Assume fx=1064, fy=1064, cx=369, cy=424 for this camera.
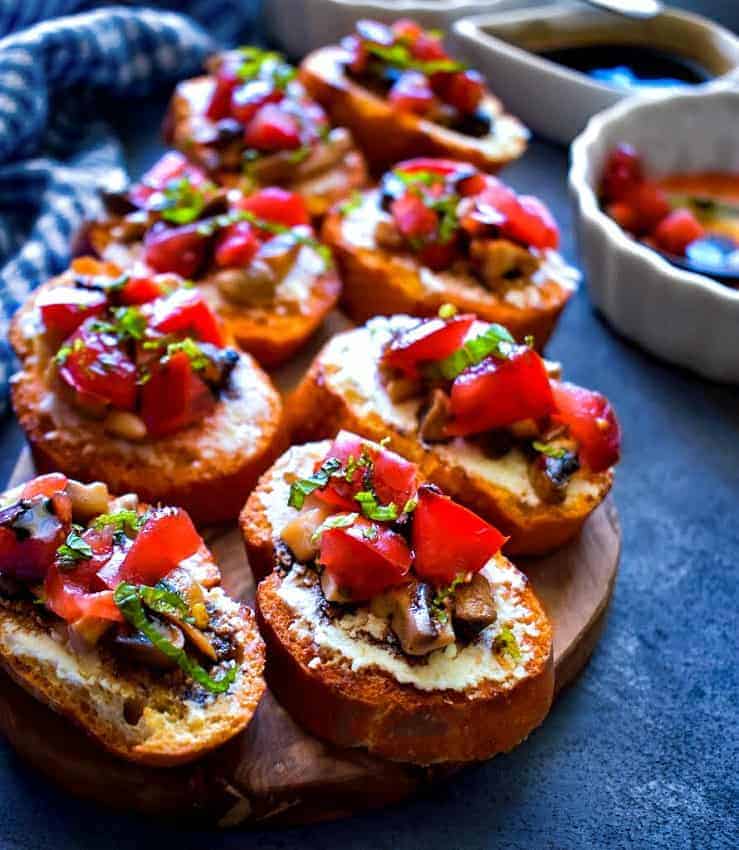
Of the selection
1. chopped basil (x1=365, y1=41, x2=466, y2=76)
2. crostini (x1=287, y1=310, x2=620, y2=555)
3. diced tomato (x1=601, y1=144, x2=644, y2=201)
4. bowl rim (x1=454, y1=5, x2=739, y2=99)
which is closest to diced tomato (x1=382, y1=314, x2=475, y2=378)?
crostini (x1=287, y1=310, x2=620, y2=555)

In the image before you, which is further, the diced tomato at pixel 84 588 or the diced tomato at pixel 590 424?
the diced tomato at pixel 590 424

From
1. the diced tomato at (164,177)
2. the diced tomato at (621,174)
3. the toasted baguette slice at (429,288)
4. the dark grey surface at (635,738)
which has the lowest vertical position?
the dark grey surface at (635,738)

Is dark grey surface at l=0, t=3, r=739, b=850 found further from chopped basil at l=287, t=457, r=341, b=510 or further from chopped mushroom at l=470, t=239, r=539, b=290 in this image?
chopped basil at l=287, t=457, r=341, b=510

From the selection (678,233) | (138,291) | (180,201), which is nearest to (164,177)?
(180,201)

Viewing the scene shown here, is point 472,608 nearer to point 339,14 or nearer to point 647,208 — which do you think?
point 647,208

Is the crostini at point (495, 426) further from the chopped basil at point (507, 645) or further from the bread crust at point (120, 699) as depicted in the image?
the bread crust at point (120, 699)

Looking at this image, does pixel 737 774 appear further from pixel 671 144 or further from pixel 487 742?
pixel 671 144

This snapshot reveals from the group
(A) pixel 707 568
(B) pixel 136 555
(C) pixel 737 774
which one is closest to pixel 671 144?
(A) pixel 707 568

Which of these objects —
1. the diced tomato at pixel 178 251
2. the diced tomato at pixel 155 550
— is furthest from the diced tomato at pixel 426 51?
the diced tomato at pixel 155 550
